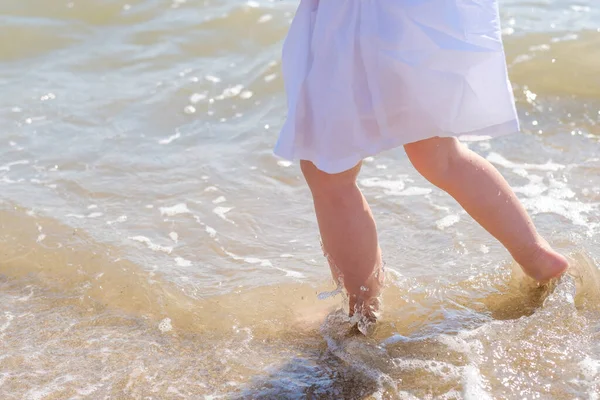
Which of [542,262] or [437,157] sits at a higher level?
[437,157]

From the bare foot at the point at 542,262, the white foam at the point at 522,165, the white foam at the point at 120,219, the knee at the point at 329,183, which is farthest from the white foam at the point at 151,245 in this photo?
the white foam at the point at 522,165

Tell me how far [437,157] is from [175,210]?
153cm

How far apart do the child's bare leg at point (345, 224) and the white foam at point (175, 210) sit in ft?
4.25

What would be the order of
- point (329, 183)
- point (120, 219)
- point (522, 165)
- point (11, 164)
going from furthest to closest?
point (11, 164), point (522, 165), point (120, 219), point (329, 183)

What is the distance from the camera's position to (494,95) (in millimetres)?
2359

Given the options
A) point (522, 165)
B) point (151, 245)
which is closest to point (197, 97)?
point (151, 245)

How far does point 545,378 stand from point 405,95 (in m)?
0.86

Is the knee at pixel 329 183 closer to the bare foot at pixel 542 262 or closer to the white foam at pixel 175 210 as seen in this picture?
the bare foot at pixel 542 262

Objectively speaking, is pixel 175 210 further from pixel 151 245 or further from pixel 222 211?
pixel 151 245

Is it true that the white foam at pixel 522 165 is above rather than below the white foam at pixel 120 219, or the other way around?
below

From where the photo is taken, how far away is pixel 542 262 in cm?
272

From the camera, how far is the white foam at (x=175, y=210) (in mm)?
3698

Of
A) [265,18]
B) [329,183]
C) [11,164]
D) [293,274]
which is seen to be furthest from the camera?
[265,18]

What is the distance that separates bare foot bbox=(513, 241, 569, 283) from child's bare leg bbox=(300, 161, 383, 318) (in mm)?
502
